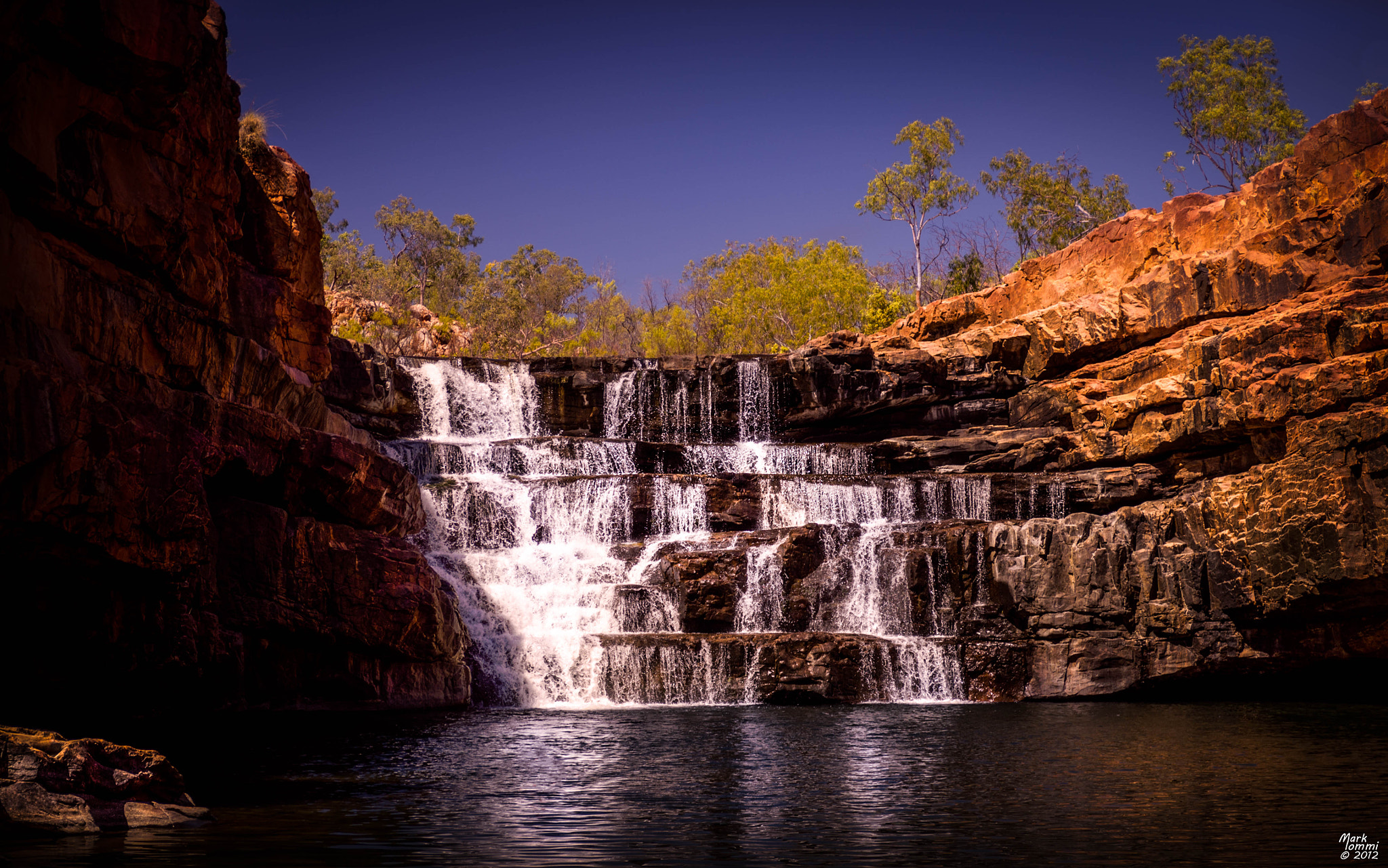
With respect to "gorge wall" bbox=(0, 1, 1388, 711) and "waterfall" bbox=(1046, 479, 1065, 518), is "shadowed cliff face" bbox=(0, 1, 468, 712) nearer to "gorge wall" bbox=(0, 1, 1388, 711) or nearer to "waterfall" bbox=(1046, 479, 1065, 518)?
"gorge wall" bbox=(0, 1, 1388, 711)

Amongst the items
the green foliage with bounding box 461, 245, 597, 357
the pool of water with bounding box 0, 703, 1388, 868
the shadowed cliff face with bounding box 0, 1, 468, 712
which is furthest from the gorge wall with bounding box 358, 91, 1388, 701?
the green foliage with bounding box 461, 245, 597, 357

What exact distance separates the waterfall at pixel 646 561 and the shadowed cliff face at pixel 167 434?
6.49 feet

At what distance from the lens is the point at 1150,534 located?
25203mm

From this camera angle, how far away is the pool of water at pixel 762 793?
8.08 meters

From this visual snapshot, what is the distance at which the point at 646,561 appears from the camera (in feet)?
83.3

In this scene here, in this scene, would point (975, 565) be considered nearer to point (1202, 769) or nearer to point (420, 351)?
point (1202, 769)

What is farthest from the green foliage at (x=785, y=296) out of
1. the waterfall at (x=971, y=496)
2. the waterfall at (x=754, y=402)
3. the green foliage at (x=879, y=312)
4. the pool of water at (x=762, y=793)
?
the pool of water at (x=762, y=793)

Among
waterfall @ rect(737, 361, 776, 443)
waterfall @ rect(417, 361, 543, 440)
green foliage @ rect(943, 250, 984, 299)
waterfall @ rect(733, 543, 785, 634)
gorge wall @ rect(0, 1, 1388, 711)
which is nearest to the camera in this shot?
gorge wall @ rect(0, 1, 1388, 711)

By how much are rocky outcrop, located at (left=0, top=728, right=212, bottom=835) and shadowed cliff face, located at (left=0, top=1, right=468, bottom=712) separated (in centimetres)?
555

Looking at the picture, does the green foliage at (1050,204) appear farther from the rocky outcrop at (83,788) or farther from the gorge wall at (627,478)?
the rocky outcrop at (83,788)

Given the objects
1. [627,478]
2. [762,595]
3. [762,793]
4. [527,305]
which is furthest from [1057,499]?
[527,305]

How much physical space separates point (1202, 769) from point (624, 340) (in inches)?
3053

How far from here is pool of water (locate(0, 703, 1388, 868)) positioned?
808 centimetres

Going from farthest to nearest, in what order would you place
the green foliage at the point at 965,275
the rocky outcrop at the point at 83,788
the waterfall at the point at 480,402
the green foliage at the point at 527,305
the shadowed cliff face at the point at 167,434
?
the green foliage at the point at 527,305 < the green foliage at the point at 965,275 < the waterfall at the point at 480,402 < the shadowed cliff face at the point at 167,434 < the rocky outcrop at the point at 83,788
